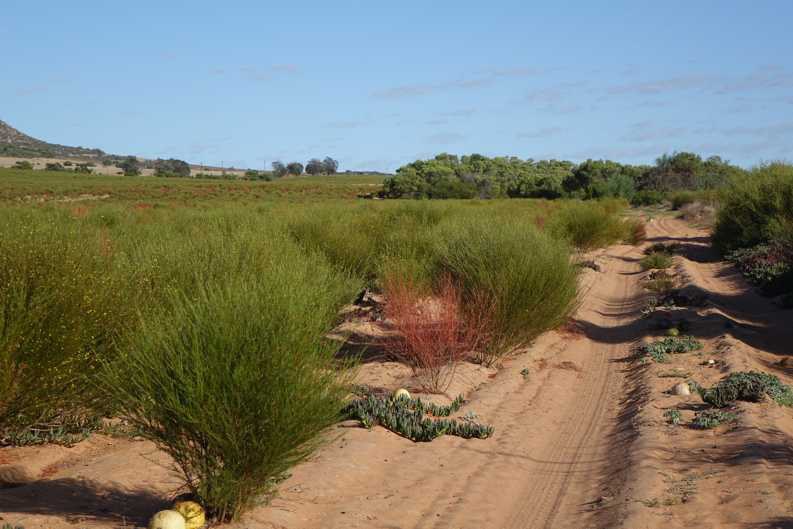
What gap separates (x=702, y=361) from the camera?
1291 centimetres

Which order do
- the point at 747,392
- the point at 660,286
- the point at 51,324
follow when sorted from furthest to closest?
the point at 660,286 → the point at 747,392 → the point at 51,324

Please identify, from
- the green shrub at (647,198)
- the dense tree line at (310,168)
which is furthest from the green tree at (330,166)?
the green shrub at (647,198)

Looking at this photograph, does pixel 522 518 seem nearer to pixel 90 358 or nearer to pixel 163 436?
pixel 163 436

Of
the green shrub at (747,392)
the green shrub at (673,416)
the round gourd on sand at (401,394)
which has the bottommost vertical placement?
the round gourd on sand at (401,394)

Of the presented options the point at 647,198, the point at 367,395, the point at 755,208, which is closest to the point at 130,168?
the point at 647,198

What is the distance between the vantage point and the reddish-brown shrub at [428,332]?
11.1 meters

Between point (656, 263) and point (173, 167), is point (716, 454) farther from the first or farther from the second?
point (173, 167)

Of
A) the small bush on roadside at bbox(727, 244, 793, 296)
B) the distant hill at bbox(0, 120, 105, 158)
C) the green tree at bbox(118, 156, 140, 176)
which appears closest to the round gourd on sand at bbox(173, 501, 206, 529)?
the small bush on roadside at bbox(727, 244, 793, 296)

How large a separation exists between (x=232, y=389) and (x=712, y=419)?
6.11 metres

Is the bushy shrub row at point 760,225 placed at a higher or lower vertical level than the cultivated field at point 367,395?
higher

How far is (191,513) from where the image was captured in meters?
5.70

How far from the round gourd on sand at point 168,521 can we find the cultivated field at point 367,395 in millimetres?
365

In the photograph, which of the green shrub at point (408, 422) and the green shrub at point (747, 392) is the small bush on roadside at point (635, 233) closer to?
the green shrub at point (747, 392)

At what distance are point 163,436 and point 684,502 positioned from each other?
169 inches
